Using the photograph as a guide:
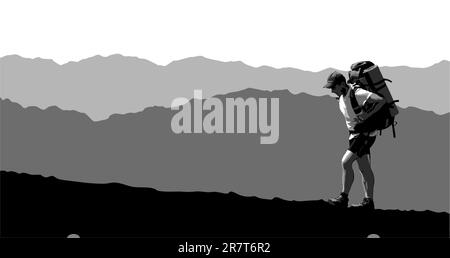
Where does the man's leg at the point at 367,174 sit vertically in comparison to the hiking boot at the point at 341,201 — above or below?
above

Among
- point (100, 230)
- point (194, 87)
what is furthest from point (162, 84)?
point (100, 230)

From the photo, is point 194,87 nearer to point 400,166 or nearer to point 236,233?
point 236,233

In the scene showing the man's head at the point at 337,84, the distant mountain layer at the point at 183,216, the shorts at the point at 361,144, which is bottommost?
the distant mountain layer at the point at 183,216

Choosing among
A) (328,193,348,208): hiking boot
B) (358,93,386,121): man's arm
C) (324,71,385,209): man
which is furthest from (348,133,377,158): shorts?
(328,193,348,208): hiking boot

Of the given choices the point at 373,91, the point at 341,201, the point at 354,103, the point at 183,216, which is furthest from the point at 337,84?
the point at 183,216

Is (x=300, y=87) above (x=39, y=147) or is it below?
above

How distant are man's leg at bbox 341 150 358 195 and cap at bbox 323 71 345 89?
1.28m

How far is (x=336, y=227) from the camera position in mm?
12469

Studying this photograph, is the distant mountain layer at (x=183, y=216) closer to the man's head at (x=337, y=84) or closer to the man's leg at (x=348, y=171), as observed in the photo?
the man's leg at (x=348, y=171)

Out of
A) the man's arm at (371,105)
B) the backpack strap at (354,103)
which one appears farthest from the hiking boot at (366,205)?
the backpack strap at (354,103)

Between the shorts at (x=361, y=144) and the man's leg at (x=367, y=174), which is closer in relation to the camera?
the shorts at (x=361, y=144)

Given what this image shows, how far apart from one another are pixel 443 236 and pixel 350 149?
2285 mm

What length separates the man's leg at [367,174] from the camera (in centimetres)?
1288

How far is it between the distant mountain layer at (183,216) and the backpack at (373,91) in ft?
5.07
